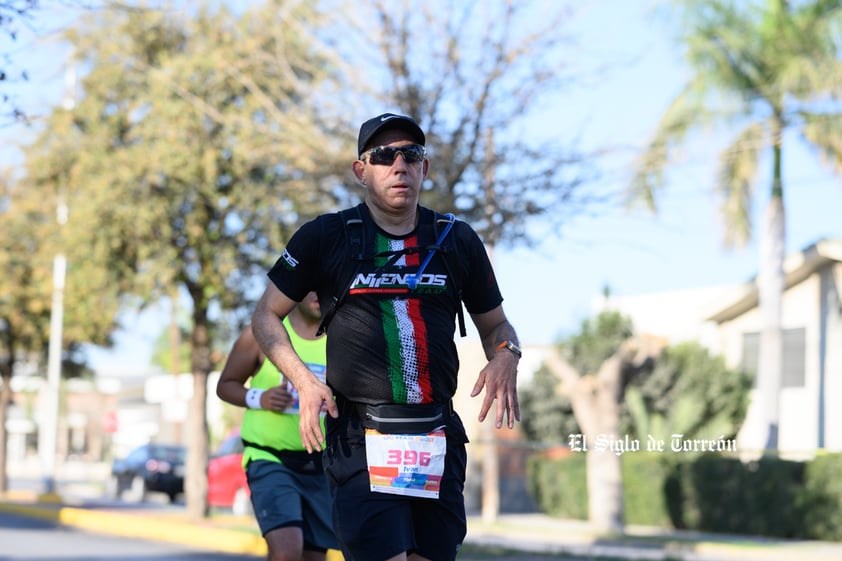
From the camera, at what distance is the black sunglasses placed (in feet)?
14.3

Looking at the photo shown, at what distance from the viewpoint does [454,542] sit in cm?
439

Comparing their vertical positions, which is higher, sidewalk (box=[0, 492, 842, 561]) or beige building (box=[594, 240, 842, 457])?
beige building (box=[594, 240, 842, 457])

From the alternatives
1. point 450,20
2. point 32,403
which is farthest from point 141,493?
point 32,403

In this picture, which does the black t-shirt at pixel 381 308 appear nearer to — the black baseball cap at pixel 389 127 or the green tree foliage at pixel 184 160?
the black baseball cap at pixel 389 127

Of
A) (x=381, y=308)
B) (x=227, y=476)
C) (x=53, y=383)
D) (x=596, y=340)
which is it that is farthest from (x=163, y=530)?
(x=596, y=340)

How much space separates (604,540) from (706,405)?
43.2 feet

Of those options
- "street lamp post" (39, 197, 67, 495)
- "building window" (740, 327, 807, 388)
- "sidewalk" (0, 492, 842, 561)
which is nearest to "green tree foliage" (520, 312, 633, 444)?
"building window" (740, 327, 807, 388)

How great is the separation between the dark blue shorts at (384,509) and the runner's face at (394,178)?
72 cm

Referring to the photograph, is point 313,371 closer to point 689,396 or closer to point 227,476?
point 227,476

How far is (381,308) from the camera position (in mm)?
4285

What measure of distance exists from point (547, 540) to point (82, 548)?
6.28 metres

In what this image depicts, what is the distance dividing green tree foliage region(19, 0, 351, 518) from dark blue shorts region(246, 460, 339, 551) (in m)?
11.2

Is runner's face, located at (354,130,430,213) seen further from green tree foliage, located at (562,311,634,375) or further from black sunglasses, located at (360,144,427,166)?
green tree foliage, located at (562,311,634,375)

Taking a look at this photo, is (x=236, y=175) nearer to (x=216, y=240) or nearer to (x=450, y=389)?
(x=216, y=240)
